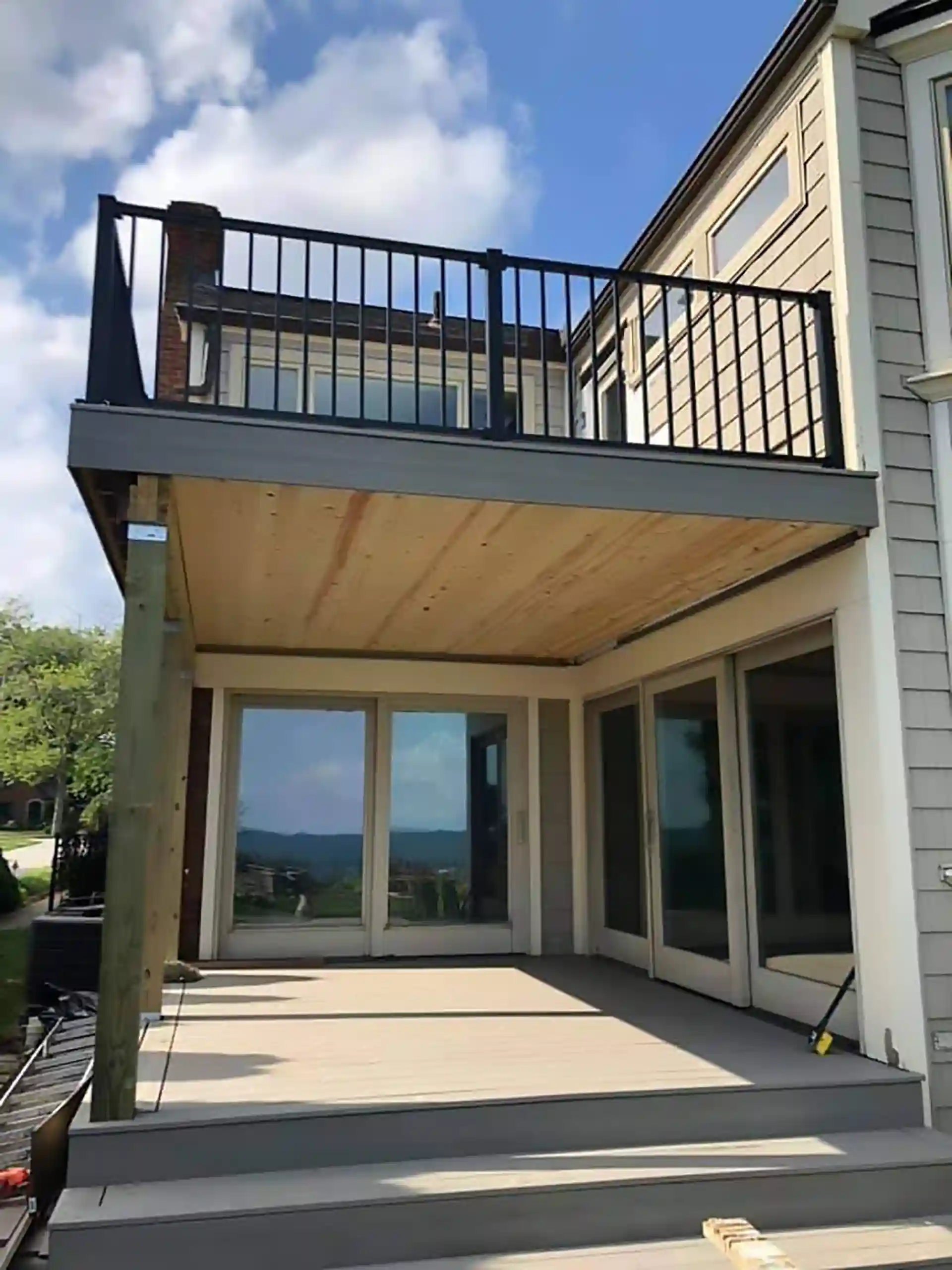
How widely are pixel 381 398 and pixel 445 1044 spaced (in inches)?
210

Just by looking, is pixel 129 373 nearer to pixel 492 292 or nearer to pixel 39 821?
pixel 492 292

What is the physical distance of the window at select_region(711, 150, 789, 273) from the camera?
4.95 m

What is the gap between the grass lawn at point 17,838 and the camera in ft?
88.7

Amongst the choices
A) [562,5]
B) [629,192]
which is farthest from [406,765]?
[562,5]

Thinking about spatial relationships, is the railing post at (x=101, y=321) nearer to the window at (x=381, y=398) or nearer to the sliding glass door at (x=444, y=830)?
the sliding glass door at (x=444, y=830)

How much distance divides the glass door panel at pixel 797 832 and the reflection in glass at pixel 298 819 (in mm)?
2961

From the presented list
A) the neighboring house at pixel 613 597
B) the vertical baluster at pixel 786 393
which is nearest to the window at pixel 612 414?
the neighboring house at pixel 613 597

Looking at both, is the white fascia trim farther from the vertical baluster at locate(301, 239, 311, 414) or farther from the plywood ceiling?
the vertical baluster at locate(301, 239, 311, 414)

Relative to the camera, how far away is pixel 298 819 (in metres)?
6.75

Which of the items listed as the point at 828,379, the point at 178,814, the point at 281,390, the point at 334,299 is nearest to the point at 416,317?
the point at 334,299

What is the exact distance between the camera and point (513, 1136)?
325 centimetres

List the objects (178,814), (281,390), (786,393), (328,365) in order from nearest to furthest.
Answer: (786,393), (178,814), (281,390), (328,365)

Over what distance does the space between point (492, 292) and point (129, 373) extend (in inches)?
54.7

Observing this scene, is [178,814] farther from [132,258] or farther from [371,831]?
[132,258]
